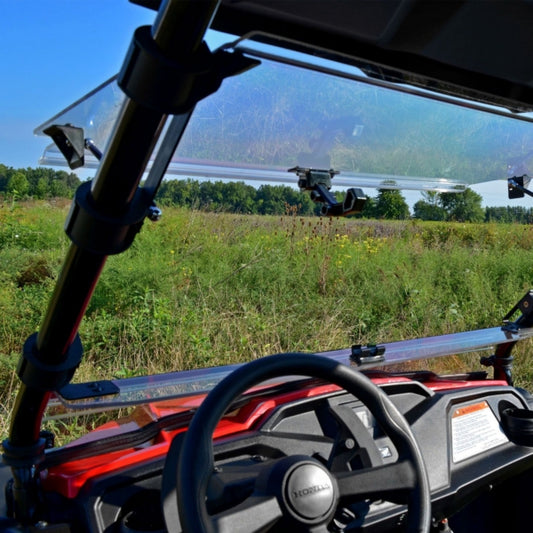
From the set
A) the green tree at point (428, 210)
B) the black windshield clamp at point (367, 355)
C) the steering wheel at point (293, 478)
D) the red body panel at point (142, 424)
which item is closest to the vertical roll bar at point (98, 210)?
the red body panel at point (142, 424)

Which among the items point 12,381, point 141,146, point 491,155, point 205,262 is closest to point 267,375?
point 141,146

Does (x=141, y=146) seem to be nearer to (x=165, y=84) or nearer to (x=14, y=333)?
(x=165, y=84)

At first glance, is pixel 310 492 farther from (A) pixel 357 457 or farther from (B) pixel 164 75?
(B) pixel 164 75

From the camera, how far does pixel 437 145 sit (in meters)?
1.79

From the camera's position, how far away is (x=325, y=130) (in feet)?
4.85

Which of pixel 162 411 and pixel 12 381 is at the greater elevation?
pixel 12 381

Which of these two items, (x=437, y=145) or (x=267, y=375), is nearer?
(x=267, y=375)

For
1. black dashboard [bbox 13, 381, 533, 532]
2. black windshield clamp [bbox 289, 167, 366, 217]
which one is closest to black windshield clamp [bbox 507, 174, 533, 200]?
black dashboard [bbox 13, 381, 533, 532]

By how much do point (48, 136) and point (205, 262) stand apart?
452 centimetres

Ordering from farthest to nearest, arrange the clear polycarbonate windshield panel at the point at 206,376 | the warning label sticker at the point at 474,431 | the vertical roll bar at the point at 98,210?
the warning label sticker at the point at 474,431 < the clear polycarbonate windshield panel at the point at 206,376 < the vertical roll bar at the point at 98,210

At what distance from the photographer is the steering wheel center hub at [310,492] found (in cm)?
117

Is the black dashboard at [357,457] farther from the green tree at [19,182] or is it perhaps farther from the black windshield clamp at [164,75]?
the green tree at [19,182]

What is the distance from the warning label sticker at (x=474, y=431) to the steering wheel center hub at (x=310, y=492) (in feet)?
2.30

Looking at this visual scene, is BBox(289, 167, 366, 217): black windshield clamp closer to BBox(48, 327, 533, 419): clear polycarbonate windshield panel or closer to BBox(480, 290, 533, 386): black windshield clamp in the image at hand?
BBox(48, 327, 533, 419): clear polycarbonate windshield panel
